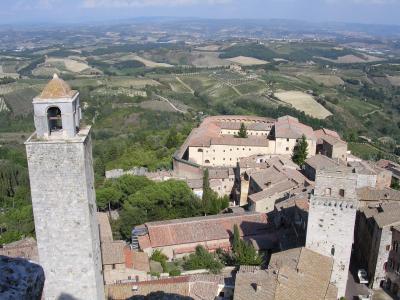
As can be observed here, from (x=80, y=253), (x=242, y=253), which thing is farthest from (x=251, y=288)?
(x=80, y=253)

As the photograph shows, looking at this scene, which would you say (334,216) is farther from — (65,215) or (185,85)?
(185,85)

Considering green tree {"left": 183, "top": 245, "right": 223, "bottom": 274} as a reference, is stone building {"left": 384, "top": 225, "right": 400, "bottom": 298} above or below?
above

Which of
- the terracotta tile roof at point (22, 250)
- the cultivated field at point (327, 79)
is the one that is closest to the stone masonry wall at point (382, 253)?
the terracotta tile roof at point (22, 250)

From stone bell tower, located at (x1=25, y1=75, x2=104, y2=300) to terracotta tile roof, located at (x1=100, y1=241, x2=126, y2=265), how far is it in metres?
10.2

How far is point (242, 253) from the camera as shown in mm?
28812

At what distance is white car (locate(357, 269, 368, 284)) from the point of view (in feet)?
93.1

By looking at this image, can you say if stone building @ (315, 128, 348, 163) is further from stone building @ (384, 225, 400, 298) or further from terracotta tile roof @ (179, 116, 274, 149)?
stone building @ (384, 225, 400, 298)

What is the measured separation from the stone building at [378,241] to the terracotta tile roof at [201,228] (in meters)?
7.96

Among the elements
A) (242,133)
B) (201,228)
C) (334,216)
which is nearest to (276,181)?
(201,228)

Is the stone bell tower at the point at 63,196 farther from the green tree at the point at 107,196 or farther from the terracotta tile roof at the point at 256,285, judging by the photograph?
the green tree at the point at 107,196

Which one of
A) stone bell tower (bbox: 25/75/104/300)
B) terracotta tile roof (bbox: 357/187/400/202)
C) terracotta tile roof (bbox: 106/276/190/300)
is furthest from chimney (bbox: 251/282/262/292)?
terracotta tile roof (bbox: 357/187/400/202)

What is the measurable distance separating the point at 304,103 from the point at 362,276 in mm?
81888

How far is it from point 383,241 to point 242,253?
8.93 m

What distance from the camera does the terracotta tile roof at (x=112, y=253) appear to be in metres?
27.9
